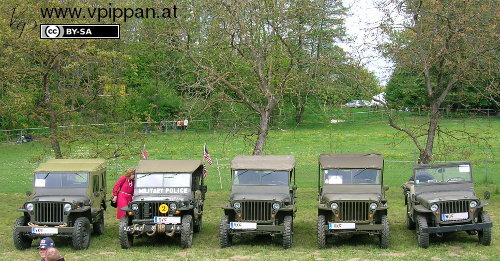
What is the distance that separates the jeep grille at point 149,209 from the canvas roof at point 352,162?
13.7 ft

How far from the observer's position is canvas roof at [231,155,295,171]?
17.4 meters

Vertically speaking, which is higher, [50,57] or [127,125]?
[50,57]

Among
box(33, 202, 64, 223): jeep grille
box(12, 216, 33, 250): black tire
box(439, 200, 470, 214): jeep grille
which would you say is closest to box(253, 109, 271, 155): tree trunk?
box(33, 202, 64, 223): jeep grille

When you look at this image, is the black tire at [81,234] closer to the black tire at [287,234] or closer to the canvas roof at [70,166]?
the canvas roof at [70,166]

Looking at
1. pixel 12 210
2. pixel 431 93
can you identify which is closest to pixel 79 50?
pixel 12 210

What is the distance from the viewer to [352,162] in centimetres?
1753

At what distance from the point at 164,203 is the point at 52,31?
9.82m

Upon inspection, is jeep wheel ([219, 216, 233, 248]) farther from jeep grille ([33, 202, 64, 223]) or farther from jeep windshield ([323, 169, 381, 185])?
jeep grille ([33, 202, 64, 223])

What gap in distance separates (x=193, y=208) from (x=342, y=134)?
1399 inches

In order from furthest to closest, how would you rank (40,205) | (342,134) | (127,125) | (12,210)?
(342,134) < (127,125) < (12,210) < (40,205)

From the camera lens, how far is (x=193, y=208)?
16.7m

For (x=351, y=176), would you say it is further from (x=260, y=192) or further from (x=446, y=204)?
(x=446, y=204)

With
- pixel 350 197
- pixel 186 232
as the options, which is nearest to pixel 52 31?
pixel 186 232

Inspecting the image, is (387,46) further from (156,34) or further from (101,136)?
(101,136)
